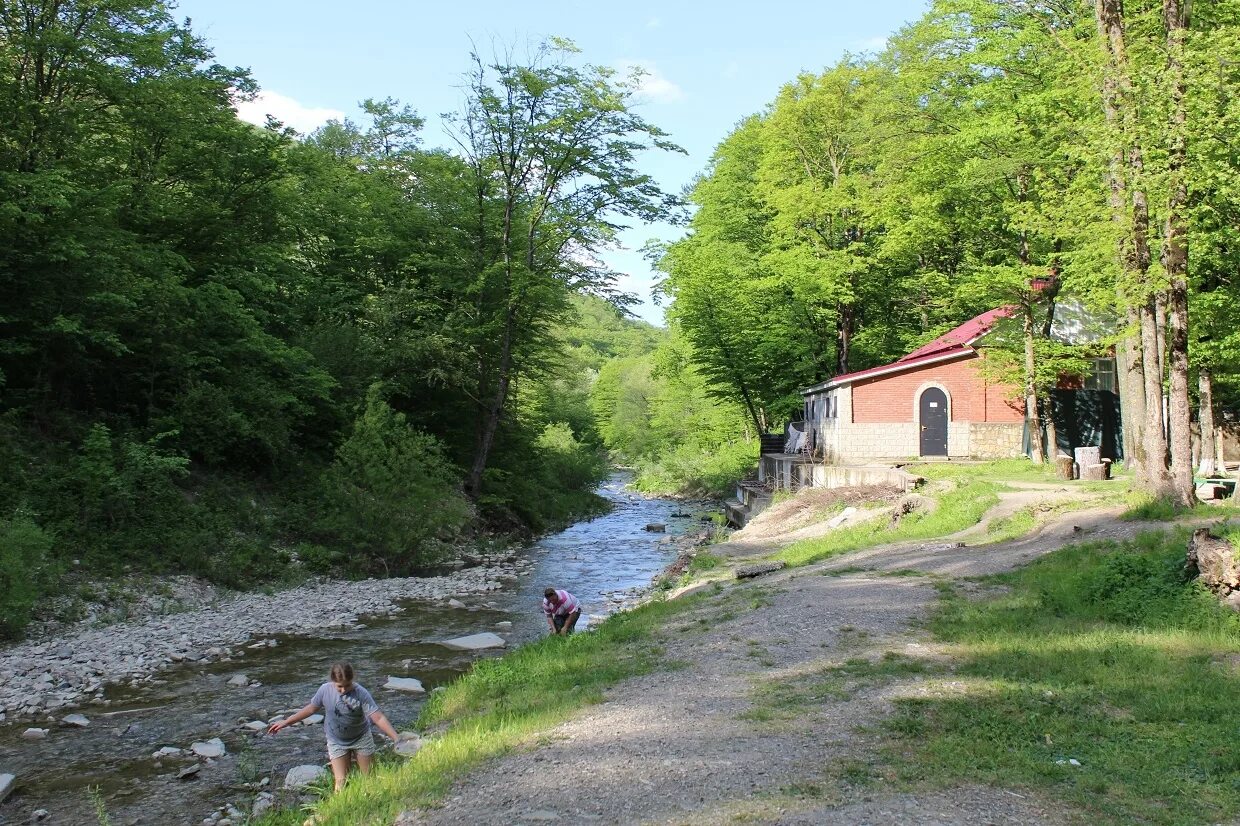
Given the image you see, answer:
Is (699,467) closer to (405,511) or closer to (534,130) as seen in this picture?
(534,130)

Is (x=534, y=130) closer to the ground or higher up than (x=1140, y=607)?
higher up

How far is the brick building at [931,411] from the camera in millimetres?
31656

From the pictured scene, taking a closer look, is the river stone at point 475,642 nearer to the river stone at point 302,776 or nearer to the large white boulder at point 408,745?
the large white boulder at point 408,745

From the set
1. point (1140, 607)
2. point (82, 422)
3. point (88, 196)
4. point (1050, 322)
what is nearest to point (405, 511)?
point (82, 422)

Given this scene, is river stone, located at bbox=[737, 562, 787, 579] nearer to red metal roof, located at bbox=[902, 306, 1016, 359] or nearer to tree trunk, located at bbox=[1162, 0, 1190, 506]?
tree trunk, located at bbox=[1162, 0, 1190, 506]

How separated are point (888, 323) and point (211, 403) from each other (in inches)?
1175

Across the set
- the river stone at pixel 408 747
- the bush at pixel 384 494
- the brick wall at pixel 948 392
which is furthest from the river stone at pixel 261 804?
the brick wall at pixel 948 392

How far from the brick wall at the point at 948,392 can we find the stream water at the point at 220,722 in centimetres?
1593

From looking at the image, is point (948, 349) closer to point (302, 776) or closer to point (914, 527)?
point (914, 527)

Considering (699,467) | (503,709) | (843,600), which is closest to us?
(503,709)

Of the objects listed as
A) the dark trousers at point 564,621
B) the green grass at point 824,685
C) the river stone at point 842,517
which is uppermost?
the river stone at point 842,517

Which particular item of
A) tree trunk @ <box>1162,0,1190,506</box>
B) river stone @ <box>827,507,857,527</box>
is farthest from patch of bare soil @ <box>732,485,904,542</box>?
tree trunk @ <box>1162,0,1190,506</box>

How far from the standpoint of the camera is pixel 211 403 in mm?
21391

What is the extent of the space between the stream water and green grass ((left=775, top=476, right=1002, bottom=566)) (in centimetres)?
427
